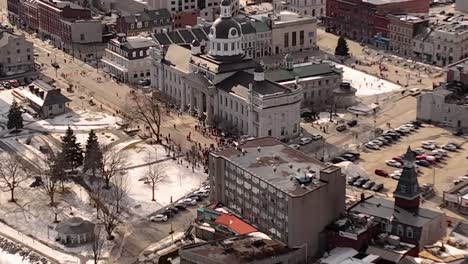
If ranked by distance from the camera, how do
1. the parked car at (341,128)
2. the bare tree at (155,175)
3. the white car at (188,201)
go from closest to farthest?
the white car at (188,201), the bare tree at (155,175), the parked car at (341,128)

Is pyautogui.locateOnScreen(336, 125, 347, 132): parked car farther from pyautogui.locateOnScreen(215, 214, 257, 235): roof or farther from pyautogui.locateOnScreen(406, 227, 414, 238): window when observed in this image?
pyautogui.locateOnScreen(406, 227, 414, 238): window

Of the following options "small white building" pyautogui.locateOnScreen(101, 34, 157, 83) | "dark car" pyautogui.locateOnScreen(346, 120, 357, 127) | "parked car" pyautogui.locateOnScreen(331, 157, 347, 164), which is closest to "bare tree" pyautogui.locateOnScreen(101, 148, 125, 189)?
"parked car" pyautogui.locateOnScreen(331, 157, 347, 164)

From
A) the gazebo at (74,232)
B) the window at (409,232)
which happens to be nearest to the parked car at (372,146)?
the window at (409,232)

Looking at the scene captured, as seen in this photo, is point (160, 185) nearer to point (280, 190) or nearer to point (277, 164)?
Result: point (277, 164)

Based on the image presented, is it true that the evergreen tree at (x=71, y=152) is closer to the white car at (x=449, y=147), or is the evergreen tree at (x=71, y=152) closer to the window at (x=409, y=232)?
the window at (x=409, y=232)

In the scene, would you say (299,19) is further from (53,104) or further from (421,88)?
(53,104)
